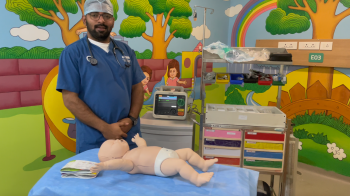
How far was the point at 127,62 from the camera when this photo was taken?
1.57 metres

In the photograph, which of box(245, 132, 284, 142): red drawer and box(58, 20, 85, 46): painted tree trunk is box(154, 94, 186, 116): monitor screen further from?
box(58, 20, 85, 46): painted tree trunk

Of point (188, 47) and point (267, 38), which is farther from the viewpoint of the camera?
point (267, 38)

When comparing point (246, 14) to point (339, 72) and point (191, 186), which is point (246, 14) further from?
point (191, 186)

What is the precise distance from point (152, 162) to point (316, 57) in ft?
9.42

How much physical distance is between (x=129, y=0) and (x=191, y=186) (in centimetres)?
199

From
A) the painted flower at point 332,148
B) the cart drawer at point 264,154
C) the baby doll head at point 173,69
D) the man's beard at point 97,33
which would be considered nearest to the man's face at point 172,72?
the baby doll head at point 173,69

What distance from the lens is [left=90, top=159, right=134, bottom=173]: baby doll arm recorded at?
1.03 metres

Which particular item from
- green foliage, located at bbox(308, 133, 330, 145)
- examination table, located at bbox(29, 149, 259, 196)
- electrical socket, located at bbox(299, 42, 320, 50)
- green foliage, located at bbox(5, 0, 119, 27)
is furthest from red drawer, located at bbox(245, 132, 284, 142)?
green foliage, located at bbox(5, 0, 119, 27)

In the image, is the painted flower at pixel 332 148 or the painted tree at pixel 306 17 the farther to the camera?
the painted flower at pixel 332 148

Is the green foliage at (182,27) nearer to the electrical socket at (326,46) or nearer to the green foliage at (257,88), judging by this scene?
the green foliage at (257,88)

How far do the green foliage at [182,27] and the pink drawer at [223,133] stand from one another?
55.3 inches

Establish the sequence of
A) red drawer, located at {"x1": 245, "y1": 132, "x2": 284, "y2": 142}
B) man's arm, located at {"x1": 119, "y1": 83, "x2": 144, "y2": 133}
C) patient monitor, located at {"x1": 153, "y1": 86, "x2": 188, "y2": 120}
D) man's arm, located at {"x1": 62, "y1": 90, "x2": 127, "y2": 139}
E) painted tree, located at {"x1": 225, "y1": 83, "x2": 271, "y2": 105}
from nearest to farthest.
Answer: man's arm, located at {"x1": 62, "y1": 90, "x2": 127, "y2": 139}
man's arm, located at {"x1": 119, "y1": 83, "x2": 144, "y2": 133}
red drawer, located at {"x1": 245, "y1": 132, "x2": 284, "y2": 142}
patient monitor, located at {"x1": 153, "y1": 86, "x2": 188, "y2": 120}
painted tree, located at {"x1": 225, "y1": 83, "x2": 271, "y2": 105}

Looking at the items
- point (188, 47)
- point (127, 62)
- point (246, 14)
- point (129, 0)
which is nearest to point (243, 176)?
point (127, 62)

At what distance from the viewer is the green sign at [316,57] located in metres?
3.07
